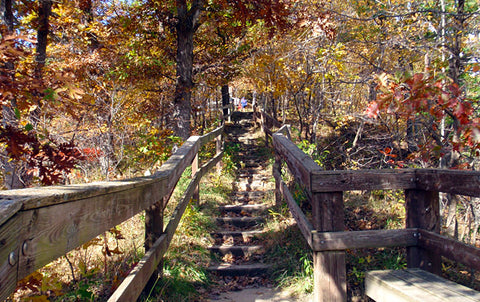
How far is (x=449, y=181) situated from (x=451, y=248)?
475 millimetres

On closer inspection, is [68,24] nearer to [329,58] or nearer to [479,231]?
[329,58]

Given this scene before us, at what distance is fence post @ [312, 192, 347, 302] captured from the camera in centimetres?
286

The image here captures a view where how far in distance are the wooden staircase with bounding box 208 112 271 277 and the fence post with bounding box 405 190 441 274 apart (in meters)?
1.94

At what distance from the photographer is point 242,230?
5.84 m

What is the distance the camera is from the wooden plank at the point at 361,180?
2.83 meters

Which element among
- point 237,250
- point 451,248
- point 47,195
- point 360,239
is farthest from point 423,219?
point 47,195

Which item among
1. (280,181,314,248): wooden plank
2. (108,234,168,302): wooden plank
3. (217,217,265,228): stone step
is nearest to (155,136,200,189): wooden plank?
(108,234,168,302): wooden plank

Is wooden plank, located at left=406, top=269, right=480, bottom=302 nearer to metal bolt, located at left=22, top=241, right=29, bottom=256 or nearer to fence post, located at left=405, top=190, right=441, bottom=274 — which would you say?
fence post, located at left=405, top=190, right=441, bottom=274

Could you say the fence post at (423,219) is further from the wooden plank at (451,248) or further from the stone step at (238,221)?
the stone step at (238,221)

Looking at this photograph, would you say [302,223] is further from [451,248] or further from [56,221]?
[56,221]

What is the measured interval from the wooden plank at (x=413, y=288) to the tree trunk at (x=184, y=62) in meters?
6.53

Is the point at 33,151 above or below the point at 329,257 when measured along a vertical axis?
above

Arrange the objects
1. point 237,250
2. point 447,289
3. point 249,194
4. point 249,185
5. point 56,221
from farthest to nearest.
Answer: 1. point 249,185
2. point 249,194
3. point 237,250
4. point 447,289
5. point 56,221

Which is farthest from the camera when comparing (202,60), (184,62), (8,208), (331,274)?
(202,60)
